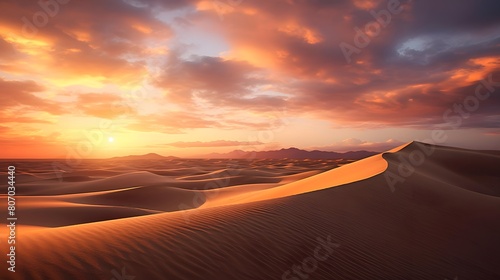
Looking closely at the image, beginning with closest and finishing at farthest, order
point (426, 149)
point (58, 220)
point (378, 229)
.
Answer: point (378, 229) → point (58, 220) → point (426, 149)

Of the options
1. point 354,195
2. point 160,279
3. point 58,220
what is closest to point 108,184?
point 58,220

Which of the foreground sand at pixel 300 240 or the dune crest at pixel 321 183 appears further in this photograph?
the dune crest at pixel 321 183

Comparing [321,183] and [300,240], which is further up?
[321,183]

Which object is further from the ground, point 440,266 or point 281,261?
point 281,261

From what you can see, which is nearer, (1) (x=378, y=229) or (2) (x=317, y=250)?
(2) (x=317, y=250)

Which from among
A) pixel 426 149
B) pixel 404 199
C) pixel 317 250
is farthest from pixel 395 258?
pixel 426 149

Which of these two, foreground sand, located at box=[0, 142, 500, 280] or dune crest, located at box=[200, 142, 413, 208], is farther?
dune crest, located at box=[200, 142, 413, 208]

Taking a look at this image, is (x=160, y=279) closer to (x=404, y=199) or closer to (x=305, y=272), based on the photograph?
(x=305, y=272)

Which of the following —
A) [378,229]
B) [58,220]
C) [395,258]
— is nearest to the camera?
[395,258]

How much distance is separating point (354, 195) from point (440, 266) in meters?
3.06

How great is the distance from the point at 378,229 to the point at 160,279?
504 cm

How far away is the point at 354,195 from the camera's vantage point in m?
8.30

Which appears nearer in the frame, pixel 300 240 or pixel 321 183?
pixel 300 240

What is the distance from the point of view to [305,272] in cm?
435
